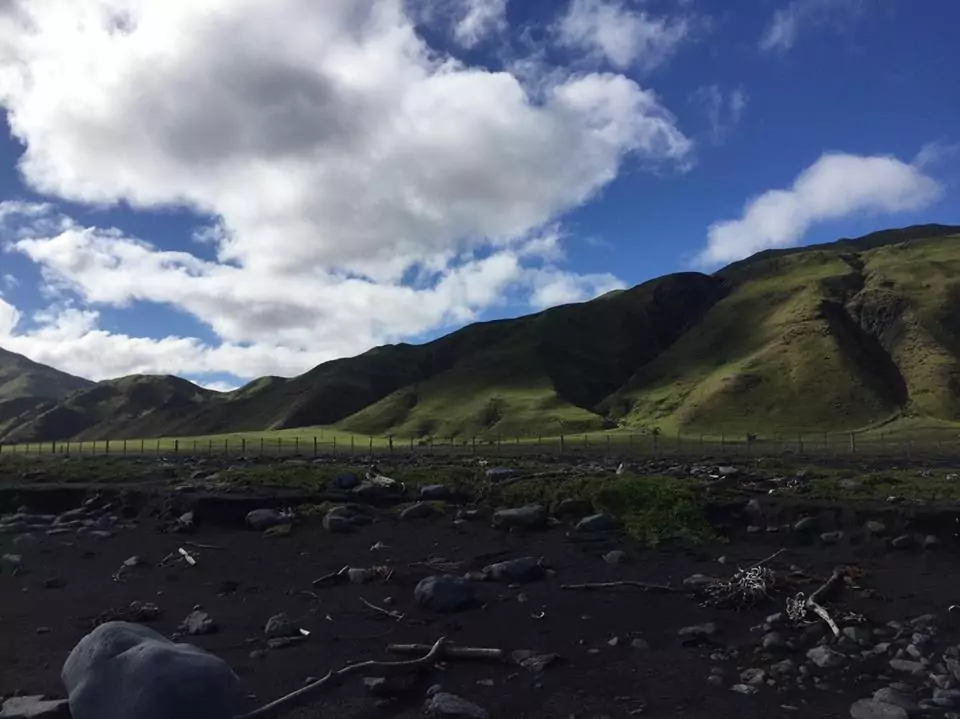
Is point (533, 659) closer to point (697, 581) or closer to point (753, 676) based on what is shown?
point (753, 676)

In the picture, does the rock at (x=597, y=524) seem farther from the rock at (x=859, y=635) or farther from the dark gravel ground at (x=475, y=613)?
the rock at (x=859, y=635)

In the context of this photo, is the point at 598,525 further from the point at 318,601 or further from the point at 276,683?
the point at 276,683

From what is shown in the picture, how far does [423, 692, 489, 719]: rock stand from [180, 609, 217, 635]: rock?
568 centimetres

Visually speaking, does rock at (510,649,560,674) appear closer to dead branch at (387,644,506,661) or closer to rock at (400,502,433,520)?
dead branch at (387,644,506,661)

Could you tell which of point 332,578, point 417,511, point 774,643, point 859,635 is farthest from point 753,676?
point 417,511

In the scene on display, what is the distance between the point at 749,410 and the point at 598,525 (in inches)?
5216

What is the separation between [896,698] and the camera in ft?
36.3

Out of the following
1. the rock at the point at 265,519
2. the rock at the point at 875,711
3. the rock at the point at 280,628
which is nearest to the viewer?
the rock at the point at 875,711

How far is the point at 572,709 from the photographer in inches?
434

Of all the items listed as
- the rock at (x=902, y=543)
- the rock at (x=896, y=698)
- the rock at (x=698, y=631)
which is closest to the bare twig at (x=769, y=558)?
the rock at (x=902, y=543)

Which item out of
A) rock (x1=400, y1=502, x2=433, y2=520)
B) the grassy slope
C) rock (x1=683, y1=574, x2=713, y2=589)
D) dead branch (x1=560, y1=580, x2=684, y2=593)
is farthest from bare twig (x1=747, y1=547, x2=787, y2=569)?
the grassy slope

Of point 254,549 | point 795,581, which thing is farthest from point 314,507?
point 795,581

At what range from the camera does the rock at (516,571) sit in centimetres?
1769

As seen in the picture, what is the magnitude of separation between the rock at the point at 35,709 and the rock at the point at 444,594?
22.1 feet
